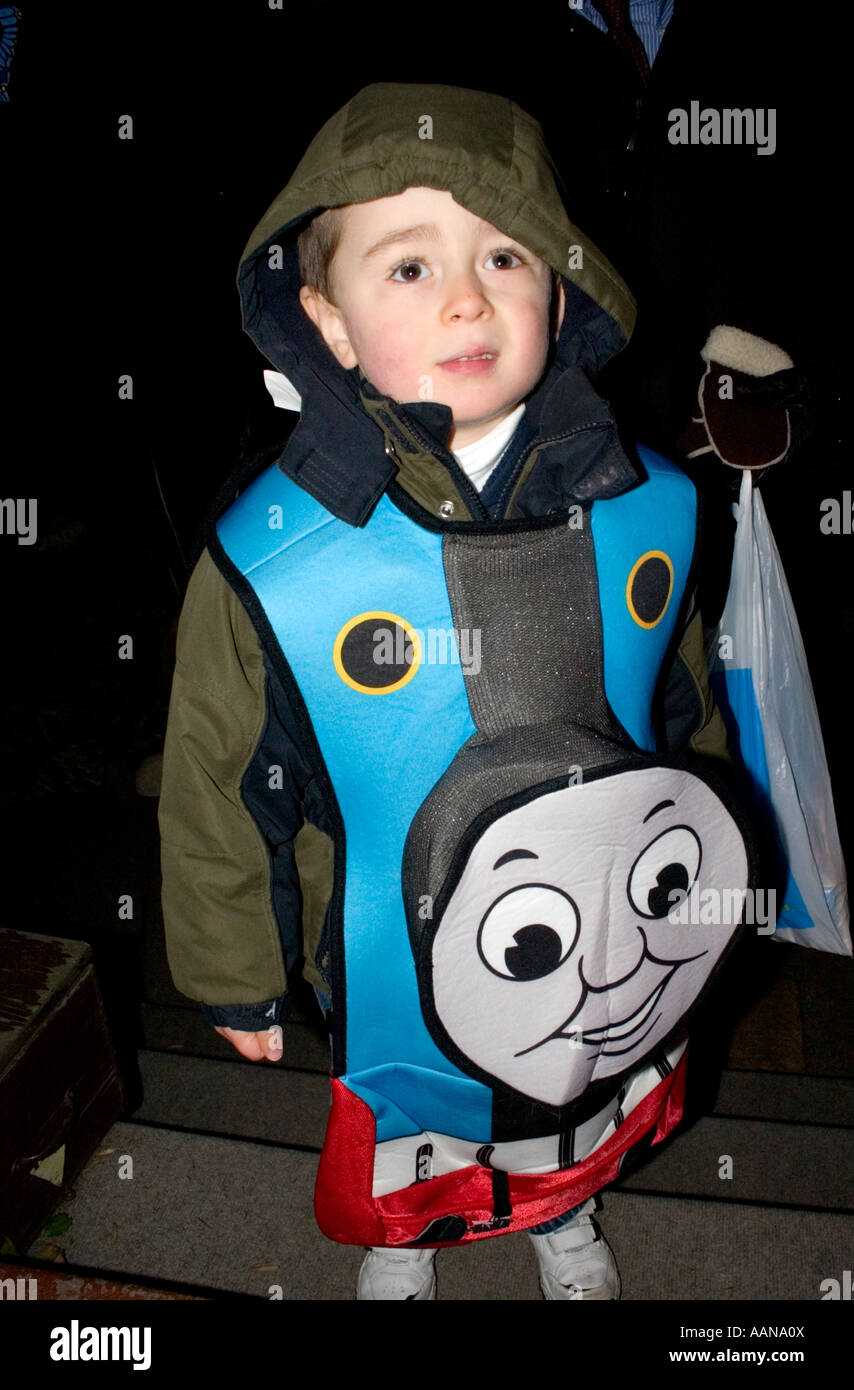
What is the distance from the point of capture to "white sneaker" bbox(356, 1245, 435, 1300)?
171cm

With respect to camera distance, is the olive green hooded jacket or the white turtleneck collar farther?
the white turtleneck collar

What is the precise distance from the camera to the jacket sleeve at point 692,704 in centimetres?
154

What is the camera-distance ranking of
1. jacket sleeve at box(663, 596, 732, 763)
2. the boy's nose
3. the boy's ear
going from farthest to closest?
1. jacket sleeve at box(663, 596, 732, 763)
2. the boy's ear
3. the boy's nose

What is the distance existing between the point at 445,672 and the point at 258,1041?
641mm

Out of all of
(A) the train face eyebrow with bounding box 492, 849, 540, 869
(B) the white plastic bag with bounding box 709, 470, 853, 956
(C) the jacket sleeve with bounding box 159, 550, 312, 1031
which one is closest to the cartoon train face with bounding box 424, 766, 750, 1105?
(A) the train face eyebrow with bounding box 492, 849, 540, 869

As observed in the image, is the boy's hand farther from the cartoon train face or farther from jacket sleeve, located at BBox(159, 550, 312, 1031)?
the cartoon train face

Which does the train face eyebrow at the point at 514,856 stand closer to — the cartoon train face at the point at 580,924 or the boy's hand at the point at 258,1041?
the cartoon train face at the point at 580,924

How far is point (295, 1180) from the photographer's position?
1948mm

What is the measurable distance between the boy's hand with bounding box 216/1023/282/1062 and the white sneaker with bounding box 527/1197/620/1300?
2.39ft

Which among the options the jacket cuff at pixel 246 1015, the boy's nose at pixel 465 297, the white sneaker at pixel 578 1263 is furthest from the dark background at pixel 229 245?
the white sneaker at pixel 578 1263

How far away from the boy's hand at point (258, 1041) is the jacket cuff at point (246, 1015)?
0.03 ft

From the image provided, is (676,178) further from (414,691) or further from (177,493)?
(177,493)

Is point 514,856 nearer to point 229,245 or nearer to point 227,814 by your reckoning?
point 227,814

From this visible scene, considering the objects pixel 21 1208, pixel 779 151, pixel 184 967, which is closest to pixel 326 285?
pixel 184 967
